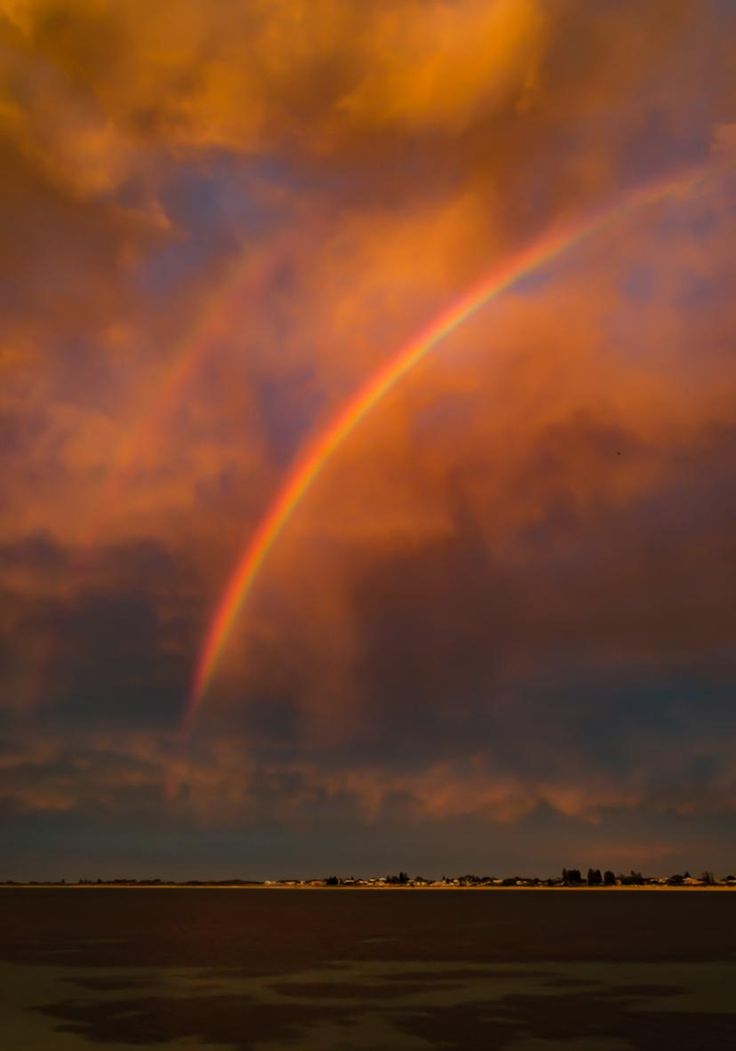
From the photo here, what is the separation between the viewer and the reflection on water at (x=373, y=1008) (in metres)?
43.6

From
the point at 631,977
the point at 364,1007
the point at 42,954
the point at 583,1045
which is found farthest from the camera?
the point at 42,954

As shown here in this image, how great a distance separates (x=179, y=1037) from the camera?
146 ft

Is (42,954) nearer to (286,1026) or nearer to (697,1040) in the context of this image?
(286,1026)

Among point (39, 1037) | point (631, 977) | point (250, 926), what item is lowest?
point (39, 1037)

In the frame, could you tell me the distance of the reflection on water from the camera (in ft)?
143

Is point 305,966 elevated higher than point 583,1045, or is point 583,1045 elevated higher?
point 305,966

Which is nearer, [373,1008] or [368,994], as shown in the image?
[373,1008]

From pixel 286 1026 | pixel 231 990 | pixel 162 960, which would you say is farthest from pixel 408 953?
pixel 286 1026

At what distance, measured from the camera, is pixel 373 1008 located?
173ft

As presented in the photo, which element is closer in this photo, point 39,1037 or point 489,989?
point 39,1037

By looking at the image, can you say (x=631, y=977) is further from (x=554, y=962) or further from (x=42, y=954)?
(x=42, y=954)

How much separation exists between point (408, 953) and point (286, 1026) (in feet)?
150

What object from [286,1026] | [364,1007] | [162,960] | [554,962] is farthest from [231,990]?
[554,962]

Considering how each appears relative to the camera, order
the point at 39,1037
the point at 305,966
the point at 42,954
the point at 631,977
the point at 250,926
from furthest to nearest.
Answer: the point at 250,926 → the point at 42,954 → the point at 305,966 → the point at 631,977 → the point at 39,1037
